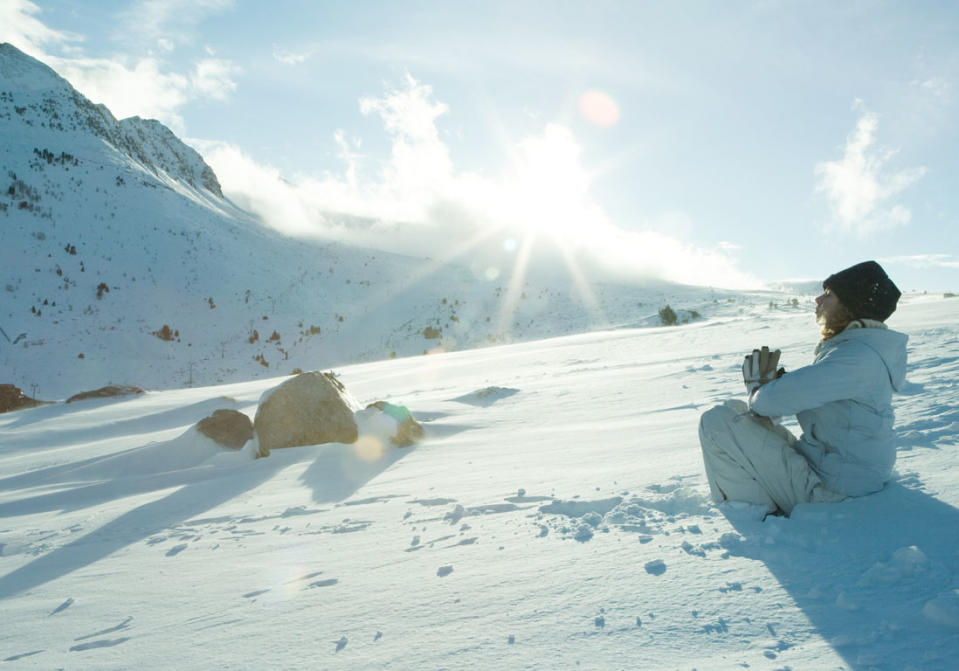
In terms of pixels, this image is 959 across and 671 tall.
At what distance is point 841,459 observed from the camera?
7.80ft

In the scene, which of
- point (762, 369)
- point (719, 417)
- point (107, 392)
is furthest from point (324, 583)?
point (107, 392)

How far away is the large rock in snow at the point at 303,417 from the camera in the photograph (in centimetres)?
566

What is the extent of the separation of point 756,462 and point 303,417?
15.3ft

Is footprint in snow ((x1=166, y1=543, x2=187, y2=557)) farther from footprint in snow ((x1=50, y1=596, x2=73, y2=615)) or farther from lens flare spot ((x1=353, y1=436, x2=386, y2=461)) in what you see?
lens flare spot ((x1=353, y1=436, x2=386, y2=461))

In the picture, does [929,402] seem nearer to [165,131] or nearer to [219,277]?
[219,277]

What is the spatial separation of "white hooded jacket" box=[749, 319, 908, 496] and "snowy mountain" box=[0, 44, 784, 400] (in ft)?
61.3

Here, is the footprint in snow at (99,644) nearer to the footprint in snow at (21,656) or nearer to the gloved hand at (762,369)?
the footprint in snow at (21,656)

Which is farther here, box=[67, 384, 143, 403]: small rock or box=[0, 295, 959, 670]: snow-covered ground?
box=[67, 384, 143, 403]: small rock

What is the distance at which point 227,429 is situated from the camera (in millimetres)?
6109

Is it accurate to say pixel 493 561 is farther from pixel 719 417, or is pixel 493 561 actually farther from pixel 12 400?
pixel 12 400

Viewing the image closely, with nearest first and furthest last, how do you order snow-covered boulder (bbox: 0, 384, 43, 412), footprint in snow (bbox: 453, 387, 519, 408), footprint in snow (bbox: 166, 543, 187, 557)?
footprint in snow (bbox: 166, 543, 187, 557)
footprint in snow (bbox: 453, 387, 519, 408)
snow-covered boulder (bbox: 0, 384, 43, 412)

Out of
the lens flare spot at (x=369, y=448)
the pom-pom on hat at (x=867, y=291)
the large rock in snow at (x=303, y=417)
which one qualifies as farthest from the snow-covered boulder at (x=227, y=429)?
the pom-pom on hat at (x=867, y=291)

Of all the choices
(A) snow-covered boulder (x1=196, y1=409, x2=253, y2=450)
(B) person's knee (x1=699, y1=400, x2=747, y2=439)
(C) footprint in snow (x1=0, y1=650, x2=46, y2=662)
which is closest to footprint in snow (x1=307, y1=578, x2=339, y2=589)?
(C) footprint in snow (x1=0, y1=650, x2=46, y2=662)

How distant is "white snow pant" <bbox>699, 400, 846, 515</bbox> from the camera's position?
95.2 inches
